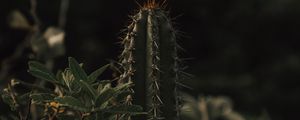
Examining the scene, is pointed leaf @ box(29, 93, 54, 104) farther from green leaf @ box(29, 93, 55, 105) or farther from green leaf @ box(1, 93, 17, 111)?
green leaf @ box(1, 93, 17, 111)

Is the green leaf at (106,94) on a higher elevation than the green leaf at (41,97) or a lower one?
lower

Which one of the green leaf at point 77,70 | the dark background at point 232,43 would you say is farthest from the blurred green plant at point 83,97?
the dark background at point 232,43

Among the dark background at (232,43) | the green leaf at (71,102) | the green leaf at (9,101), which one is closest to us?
the green leaf at (71,102)

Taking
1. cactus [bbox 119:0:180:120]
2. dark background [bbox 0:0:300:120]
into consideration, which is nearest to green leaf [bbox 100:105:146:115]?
cactus [bbox 119:0:180:120]

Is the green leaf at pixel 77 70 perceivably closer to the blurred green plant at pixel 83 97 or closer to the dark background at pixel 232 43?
the blurred green plant at pixel 83 97

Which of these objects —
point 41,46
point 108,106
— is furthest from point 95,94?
point 41,46

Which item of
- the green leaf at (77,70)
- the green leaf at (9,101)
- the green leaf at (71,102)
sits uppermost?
the green leaf at (77,70)
